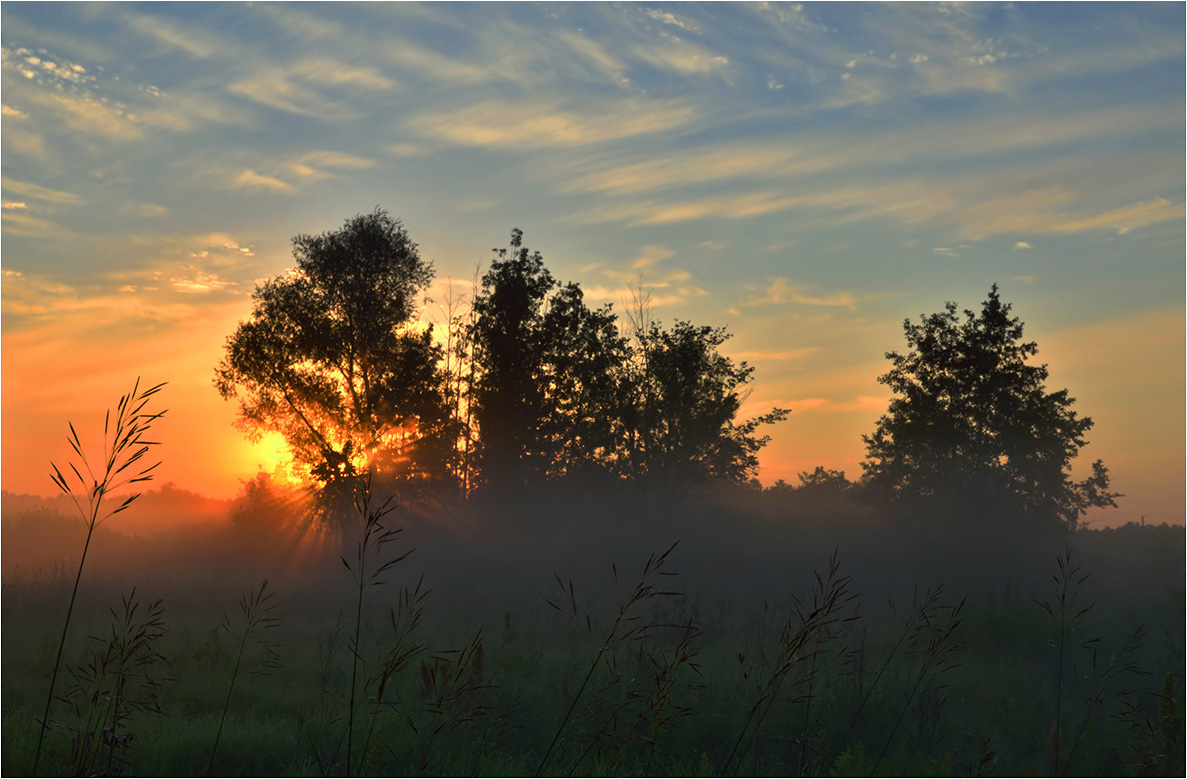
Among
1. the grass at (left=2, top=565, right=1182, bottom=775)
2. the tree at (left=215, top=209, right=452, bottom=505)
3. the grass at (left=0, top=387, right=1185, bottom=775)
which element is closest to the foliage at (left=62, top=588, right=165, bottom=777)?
the grass at (left=0, top=387, right=1185, bottom=775)

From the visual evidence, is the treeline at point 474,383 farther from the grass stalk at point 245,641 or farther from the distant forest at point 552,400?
the grass stalk at point 245,641

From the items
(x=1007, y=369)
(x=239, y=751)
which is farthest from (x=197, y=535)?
(x=1007, y=369)

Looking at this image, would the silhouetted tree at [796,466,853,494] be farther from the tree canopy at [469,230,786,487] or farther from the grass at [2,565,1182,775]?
the grass at [2,565,1182,775]

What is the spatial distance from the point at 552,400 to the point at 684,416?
22.3 feet

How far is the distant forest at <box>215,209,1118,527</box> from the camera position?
30.3 metres

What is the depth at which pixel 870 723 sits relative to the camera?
9.70 meters

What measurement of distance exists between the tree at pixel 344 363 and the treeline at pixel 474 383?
0.05 meters

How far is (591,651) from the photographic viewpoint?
13.3 m

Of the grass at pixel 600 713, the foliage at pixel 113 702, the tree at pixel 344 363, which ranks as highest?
the tree at pixel 344 363

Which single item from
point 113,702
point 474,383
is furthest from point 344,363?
point 113,702

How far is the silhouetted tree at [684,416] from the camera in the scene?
37.4 m

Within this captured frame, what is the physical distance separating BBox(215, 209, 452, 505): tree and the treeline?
5 cm

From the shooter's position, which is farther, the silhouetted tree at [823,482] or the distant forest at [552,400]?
the silhouetted tree at [823,482]

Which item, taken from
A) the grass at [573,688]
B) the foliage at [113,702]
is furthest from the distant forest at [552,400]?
the foliage at [113,702]
